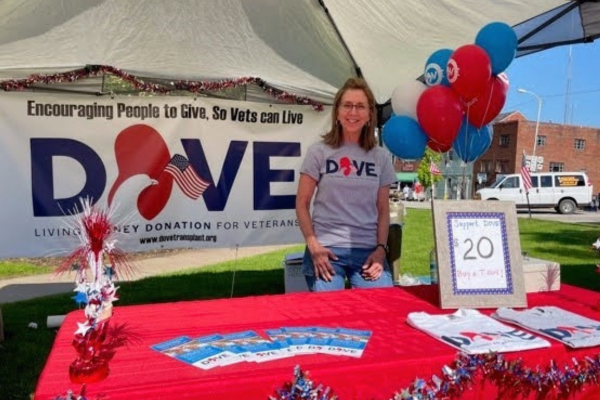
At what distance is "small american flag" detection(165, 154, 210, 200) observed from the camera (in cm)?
432

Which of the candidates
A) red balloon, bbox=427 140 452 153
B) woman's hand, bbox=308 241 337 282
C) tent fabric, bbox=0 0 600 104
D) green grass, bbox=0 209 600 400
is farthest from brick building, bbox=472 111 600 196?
woman's hand, bbox=308 241 337 282

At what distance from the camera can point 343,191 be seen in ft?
8.17

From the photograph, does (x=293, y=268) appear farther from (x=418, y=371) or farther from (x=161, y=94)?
(x=418, y=371)

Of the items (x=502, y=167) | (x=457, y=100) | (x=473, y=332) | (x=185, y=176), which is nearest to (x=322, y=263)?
(x=473, y=332)

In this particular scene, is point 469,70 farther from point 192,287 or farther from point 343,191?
point 192,287

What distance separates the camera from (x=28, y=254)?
13.1ft

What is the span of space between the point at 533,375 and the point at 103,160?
3.61 metres

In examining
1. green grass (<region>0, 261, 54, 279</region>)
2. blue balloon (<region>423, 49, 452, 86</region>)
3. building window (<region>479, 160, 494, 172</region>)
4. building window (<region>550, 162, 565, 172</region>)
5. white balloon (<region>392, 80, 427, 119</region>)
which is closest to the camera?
blue balloon (<region>423, 49, 452, 86</region>)

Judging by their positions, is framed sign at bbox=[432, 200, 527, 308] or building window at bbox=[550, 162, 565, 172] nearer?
framed sign at bbox=[432, 200, 527, 308]

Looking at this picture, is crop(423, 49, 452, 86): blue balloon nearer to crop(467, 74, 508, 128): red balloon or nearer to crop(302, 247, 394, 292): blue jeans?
crop(467, 74, 508, 128): red balloon

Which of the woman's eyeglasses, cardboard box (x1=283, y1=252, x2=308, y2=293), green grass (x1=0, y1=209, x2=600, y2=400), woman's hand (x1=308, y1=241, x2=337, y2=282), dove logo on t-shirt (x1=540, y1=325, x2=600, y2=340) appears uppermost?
the woman's eyeglasses

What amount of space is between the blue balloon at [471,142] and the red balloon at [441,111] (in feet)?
0.85

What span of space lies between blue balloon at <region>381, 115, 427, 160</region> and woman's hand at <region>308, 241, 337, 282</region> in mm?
1328

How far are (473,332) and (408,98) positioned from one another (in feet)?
7.35
